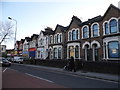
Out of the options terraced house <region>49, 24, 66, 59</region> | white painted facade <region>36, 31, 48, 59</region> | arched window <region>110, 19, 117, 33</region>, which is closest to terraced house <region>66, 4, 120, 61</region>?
arched window <region>110, 19, 117, 33</region>

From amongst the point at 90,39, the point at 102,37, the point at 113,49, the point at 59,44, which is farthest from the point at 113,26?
the point at 59,44

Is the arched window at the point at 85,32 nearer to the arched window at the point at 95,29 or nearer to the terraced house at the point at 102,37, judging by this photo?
the terraced house at the point at 102,37

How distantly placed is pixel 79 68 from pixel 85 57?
5496 millimetres

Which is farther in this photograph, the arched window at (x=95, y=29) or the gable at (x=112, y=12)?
the arched window at (x=95, y=29)

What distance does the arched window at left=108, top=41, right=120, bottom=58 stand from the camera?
21.2m

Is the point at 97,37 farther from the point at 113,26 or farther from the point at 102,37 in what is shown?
the point at 113,26

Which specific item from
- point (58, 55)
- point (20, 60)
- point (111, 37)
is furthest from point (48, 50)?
point (111, 37)

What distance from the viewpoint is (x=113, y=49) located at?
21.7 meters

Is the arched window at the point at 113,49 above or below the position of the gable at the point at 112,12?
below

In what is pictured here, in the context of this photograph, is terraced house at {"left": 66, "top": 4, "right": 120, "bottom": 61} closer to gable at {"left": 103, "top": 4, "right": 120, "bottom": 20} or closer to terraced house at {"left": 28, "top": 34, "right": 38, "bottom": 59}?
gable at {"left": 103, "top": 4, "right": 120, "bottom": 20}

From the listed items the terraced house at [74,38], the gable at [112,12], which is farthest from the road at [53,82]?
the terraced house at [74,38]

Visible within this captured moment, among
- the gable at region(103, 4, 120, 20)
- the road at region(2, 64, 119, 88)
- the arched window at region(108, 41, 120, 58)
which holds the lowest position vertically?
the road at region(2, 64, 119, 88)

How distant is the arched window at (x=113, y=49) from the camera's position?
21.2 metres

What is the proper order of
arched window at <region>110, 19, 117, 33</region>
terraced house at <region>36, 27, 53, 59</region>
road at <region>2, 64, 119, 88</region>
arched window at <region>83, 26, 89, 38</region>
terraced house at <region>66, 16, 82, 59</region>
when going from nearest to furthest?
road at <region>2, 64, 119, 88</region> < arched window at <region>110, 19, 117, 33</region> < arched window at <region>83, 26, 89, 38</region> < terraced house at <region>66, 16, 82, 59</region> < terraced house at <region>36, 27, 53, 59</region>
